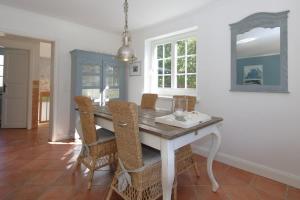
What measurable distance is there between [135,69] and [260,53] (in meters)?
2.50

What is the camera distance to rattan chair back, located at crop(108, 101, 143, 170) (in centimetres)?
131

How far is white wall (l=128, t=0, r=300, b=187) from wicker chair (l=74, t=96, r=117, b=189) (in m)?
1.50

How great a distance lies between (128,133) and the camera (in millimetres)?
1374

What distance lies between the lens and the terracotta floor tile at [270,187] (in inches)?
72.1

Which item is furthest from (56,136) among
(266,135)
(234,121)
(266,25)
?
(266,25)

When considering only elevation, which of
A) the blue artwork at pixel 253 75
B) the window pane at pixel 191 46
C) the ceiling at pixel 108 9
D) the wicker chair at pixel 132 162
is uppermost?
the ceiling at pixel 108 9

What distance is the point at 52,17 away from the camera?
3240mm

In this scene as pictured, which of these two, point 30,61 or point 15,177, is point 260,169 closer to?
point 15,177

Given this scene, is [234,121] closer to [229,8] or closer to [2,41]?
[229,8]

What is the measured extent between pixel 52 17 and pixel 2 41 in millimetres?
1848

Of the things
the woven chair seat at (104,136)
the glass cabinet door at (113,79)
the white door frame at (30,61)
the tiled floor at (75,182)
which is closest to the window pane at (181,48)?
the glass cabinet door at (113,79)

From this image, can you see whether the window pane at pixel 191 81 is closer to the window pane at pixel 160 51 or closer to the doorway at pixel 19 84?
the window pane at pixel 160 51

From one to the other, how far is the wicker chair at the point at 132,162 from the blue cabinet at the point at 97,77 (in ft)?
7.05

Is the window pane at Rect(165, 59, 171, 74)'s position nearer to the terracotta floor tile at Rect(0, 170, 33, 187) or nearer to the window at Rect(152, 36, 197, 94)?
the window at Rect(152, 36, 197, 94)
